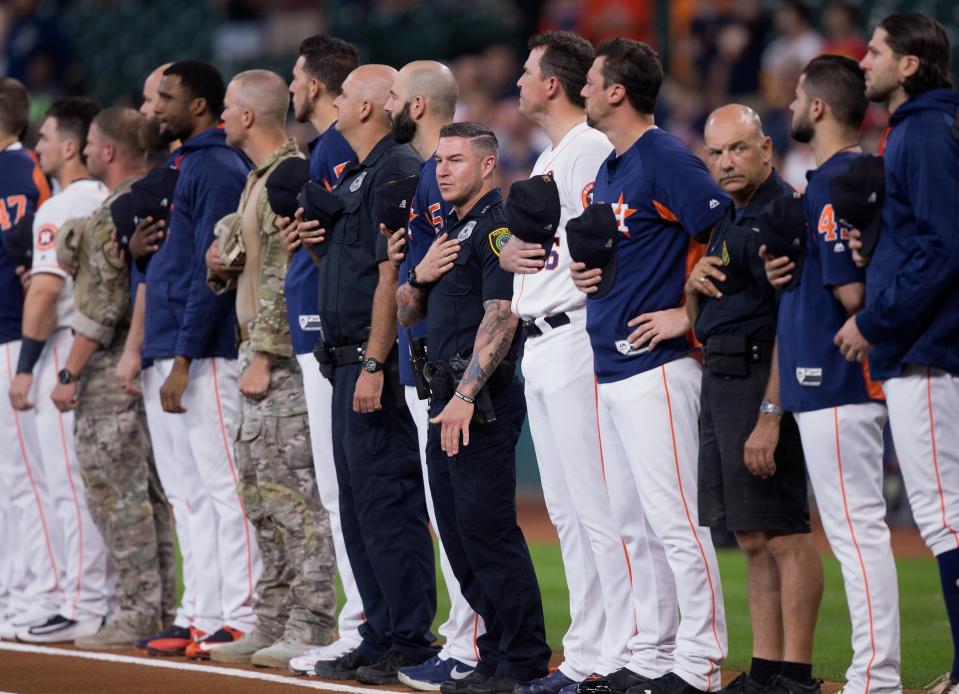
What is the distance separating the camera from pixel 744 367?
5.63m

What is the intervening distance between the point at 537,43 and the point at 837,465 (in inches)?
86.0

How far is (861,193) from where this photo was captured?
521cm

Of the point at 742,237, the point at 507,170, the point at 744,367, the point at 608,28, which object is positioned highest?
the point at 608,28

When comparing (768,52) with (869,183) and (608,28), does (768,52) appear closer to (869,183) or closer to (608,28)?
(608,28)

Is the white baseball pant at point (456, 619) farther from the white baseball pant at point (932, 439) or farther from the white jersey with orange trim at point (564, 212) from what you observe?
the white baseball pant at point (932, 439)

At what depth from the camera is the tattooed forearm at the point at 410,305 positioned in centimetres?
636

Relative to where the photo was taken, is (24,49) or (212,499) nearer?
(212,499)

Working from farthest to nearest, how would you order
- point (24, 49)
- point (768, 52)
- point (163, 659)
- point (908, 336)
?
point (24, 49), point (768, 52), point (163, 659), point (908, 336)

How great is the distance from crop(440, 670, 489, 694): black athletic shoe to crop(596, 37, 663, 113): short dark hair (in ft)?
7.80

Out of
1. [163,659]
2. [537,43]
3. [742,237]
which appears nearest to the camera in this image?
[742,237]

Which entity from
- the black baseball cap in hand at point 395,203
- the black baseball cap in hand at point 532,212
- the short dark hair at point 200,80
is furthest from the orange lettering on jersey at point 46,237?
the black baseball cap in hand at point 532,212

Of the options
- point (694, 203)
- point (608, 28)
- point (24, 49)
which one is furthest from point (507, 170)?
point (694, 203)

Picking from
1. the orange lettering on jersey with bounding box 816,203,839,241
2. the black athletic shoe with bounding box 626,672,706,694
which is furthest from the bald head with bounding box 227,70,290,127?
the black athletic shoe with bounding box 626,672,706,694

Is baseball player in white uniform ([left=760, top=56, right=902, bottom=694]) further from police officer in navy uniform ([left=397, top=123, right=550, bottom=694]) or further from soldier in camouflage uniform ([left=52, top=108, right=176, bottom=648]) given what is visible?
soldier in camouflage uniform ([left=52, top=108, right=176, bottom=648])
